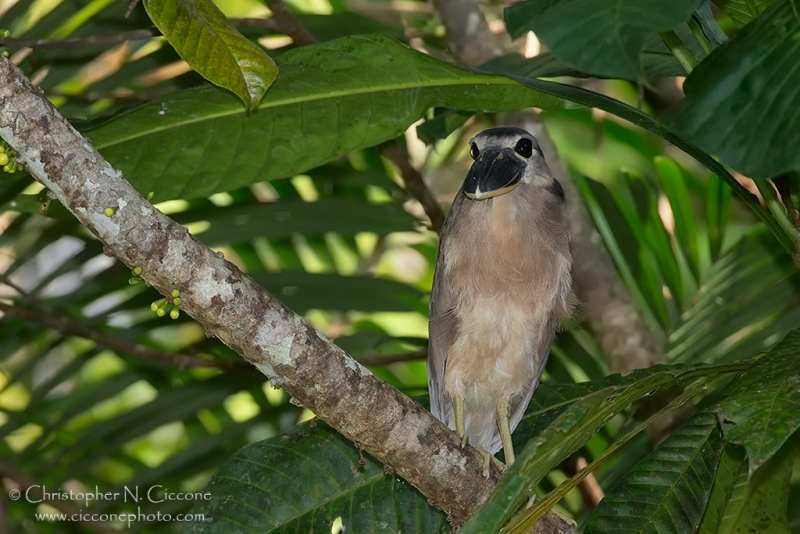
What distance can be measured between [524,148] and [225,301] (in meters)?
1.33

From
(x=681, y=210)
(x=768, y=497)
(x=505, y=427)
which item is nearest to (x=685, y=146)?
(x=768, y=497)

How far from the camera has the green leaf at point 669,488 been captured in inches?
65.6

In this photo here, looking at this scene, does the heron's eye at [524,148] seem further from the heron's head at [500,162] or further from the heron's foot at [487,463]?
the heron's foot at [487,463]

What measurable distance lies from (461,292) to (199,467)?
3.99 feet

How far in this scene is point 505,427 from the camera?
2.44 m

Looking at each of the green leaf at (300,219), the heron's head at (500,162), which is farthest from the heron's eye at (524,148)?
the green leaf at (300,219)

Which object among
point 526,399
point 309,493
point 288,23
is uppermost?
point 288,23

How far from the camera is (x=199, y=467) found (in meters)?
2.94

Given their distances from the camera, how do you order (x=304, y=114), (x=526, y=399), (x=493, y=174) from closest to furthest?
(x=304, y=114), (x=493, y=174), (x=526, y=399)

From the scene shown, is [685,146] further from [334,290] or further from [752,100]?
[334,290]

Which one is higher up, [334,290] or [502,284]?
[334,290]

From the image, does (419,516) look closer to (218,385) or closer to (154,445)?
(218,385)

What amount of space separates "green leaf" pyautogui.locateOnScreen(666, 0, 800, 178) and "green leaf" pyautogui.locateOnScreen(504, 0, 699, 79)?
114mm

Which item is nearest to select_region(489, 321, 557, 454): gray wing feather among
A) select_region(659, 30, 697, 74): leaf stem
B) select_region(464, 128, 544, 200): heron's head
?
select_region(464, 128, 544, 200): heron's head
